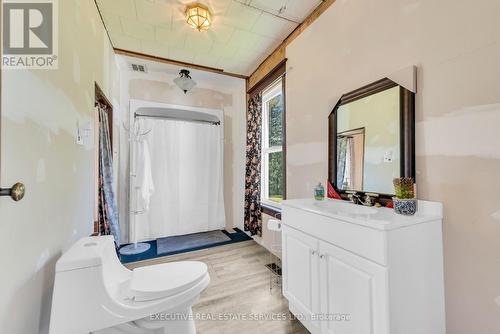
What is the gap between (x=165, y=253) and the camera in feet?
8.68

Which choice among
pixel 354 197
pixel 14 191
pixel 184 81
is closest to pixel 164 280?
pixel 14 191

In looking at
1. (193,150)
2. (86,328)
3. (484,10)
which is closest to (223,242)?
(193,150)

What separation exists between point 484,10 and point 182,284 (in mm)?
2039

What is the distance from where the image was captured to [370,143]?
1.46 metres

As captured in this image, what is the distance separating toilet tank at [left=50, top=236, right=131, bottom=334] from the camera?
35.8 inches

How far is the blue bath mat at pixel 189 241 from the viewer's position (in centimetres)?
281

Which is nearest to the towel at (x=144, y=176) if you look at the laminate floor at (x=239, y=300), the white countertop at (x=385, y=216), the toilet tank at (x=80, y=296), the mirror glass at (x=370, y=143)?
the laminate floor at (x=239, y=300)

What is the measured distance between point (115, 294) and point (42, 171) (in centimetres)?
71

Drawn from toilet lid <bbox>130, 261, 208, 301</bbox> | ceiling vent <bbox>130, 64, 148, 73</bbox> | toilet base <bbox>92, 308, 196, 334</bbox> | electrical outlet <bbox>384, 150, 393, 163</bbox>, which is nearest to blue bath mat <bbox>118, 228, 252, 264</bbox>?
toilet lid <bbox>130, 261, 208, 301</bbox>

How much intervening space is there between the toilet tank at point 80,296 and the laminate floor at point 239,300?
0.79 meters

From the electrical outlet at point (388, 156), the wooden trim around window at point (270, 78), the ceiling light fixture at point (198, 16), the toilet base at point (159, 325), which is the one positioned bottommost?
the toilet base at point (159, 325)

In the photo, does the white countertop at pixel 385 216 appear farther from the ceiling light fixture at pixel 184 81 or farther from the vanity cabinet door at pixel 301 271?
the ceiling light fixture at pixel 184 81

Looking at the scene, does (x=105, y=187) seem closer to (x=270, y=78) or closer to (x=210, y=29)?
(x=210, y=29)

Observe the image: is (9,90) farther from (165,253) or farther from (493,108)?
(165,253)
